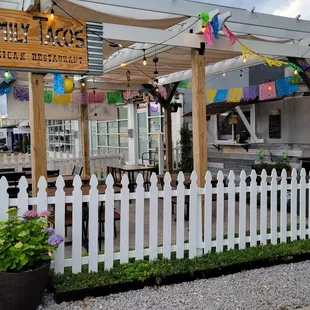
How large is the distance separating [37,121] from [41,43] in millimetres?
858

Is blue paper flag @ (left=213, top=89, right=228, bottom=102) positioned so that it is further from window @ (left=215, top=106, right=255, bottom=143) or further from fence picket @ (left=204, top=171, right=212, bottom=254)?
fence picket @ (left=204, top=171, right=212, bottom=254)

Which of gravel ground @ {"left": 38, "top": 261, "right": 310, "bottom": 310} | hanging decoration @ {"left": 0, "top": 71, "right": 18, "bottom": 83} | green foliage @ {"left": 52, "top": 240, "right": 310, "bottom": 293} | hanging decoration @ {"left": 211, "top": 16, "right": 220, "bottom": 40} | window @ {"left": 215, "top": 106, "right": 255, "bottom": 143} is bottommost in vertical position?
gravel ground @ {"left": 38, "top": 261, "right": 310, "bottom": 310}

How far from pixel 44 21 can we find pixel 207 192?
255cm

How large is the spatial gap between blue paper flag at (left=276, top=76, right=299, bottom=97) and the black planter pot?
582 cm

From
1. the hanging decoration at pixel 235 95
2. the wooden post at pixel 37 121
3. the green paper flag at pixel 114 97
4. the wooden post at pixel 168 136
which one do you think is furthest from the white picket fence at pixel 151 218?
the green paper flag at pixel 114 97

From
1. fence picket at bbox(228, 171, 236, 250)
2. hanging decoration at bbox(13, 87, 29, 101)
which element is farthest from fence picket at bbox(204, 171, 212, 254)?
hanging decoration at bbox(13, 87, 29, 101)

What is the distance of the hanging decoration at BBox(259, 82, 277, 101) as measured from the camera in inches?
292

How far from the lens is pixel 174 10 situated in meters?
4.51

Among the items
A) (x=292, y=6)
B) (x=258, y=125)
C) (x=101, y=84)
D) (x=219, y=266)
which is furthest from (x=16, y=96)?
(x=292, y=6)

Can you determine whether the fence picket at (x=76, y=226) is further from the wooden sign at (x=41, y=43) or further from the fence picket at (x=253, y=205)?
the fence picket at (x=253, y=205)

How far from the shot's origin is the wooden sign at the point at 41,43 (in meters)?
3.60

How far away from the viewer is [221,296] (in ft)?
11.2

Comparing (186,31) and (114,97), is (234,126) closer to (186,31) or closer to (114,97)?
(114,97)

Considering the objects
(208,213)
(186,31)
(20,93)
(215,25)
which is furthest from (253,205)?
(20,93)
